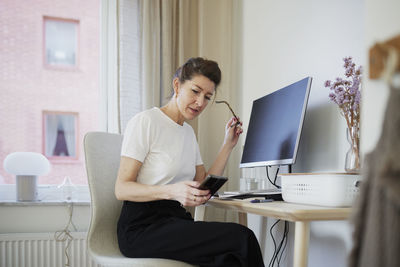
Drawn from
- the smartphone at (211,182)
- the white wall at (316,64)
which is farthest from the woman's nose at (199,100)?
the white wall at (316,64)

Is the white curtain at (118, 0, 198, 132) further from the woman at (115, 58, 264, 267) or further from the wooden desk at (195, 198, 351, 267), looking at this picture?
the wooden desk at (195, 198, 351, 267)

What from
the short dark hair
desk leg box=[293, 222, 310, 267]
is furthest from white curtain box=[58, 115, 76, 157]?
desk leg box=[293, 222, 310, 267]

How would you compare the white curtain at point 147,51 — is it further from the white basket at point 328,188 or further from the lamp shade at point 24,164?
the white basket at point 328,188

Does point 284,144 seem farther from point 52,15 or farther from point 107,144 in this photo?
point 52,15

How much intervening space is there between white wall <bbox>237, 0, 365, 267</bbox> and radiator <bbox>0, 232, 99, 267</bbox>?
1.01 meters

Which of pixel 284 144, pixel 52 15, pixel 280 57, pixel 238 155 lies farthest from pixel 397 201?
pixel 52 15

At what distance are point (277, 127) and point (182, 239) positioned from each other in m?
0.63

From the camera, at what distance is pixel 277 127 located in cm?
157

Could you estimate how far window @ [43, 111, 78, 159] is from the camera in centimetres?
252

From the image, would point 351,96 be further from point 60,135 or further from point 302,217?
point 60,135

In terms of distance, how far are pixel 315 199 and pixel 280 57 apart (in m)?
1.02

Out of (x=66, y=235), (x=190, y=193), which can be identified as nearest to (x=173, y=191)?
(x=190, y=193)

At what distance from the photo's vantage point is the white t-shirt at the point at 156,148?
1.42m

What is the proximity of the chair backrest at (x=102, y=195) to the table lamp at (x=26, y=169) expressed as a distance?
2.56 feet
